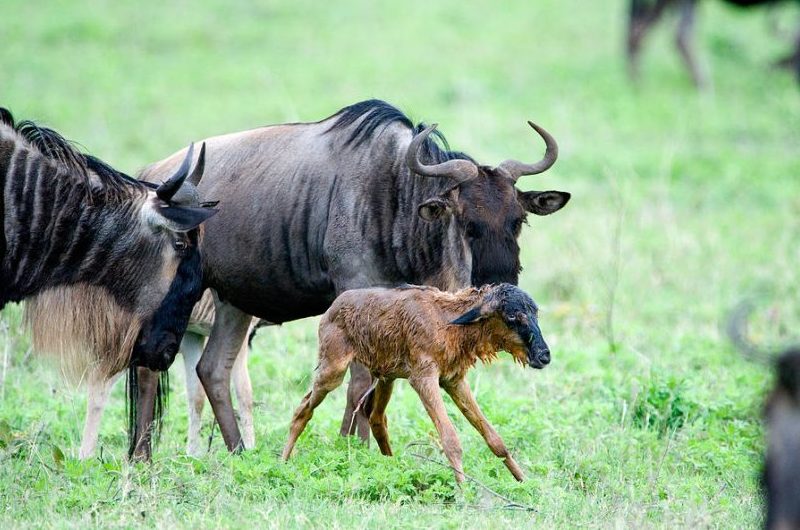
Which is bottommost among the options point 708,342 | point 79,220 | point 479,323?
point 708,342

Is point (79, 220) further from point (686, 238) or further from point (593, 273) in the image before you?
point (686, 238)

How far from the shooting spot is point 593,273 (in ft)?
39.1

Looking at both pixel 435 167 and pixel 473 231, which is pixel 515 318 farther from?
pixel 435 167

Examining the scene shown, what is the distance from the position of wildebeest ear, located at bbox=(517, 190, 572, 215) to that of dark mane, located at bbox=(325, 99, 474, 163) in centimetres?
42

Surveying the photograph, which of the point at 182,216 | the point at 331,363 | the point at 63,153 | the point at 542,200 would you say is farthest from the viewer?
the point at 542,200

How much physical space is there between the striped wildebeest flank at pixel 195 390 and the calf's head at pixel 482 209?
1.85 meters

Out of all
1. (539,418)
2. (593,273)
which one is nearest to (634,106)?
(593,273)

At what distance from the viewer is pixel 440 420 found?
6125 mm

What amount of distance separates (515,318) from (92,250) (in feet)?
7.40

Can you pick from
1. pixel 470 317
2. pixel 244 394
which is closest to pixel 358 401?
pixel 244 394

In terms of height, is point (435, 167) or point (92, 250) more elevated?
point (435, 167)

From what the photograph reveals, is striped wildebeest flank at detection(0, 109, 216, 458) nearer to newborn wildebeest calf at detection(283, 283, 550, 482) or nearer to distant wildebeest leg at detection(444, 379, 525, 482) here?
newborn wildebeest calf at detection(283, 283, 550, 482)

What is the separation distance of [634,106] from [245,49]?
7119mm

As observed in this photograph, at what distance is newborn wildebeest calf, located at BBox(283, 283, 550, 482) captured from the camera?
20.0ft
